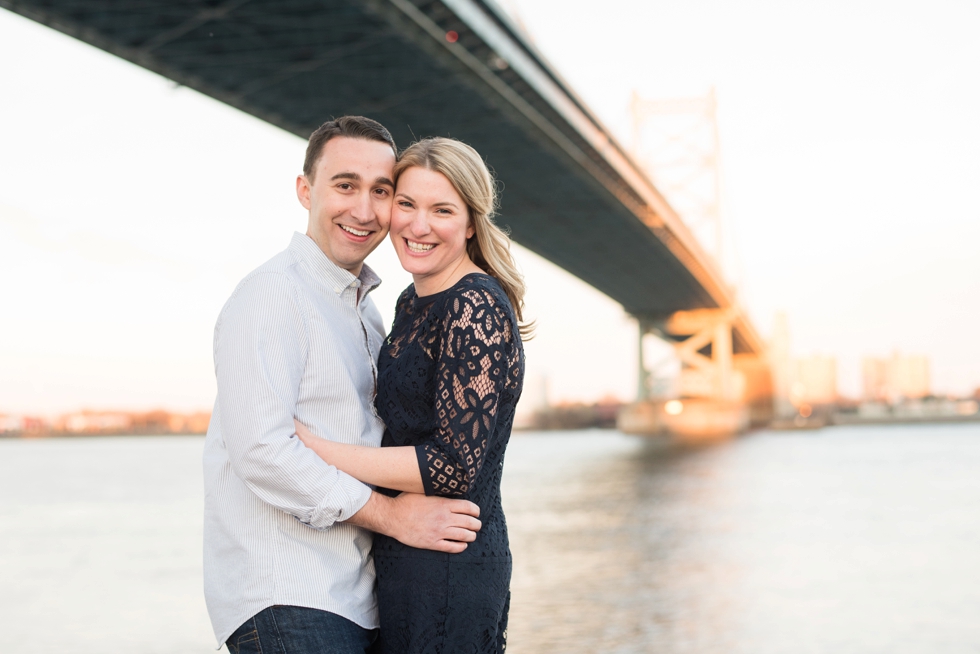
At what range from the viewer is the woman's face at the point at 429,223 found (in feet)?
5.63

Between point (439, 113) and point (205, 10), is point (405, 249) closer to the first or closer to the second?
point (205, 10)

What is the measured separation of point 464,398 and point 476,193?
1.24ft

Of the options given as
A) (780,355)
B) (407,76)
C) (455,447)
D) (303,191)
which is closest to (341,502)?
(455,447)

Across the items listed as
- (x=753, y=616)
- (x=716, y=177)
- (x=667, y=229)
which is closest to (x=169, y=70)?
(x=753, y=616)

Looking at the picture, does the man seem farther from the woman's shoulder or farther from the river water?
the river water

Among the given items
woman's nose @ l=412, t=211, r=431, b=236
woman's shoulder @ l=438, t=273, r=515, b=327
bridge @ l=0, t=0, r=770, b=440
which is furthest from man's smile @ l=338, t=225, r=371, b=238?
bridge @ l=0, t=0, r=770, b=440

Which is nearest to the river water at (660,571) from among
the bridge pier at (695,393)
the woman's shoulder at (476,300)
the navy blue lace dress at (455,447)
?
the navy blue lace dress at (455,447)

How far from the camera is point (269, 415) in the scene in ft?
4.95

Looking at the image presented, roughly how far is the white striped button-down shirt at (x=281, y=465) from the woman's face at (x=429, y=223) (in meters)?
0.18

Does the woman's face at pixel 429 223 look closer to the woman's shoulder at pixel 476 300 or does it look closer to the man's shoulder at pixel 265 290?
the woman's shoulder at pixel 476 300

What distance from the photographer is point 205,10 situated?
9344 mm

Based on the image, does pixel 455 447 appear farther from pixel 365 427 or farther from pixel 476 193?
pixel 476 193

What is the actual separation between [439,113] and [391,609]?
12.2m

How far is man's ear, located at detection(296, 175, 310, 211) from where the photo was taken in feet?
5.96
